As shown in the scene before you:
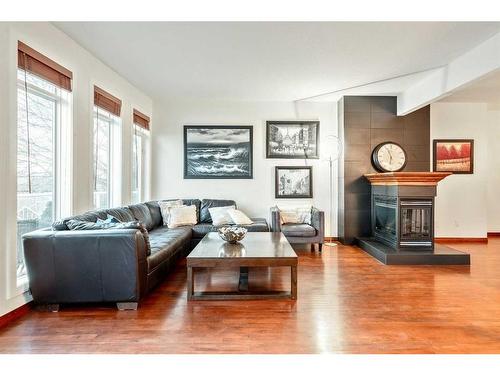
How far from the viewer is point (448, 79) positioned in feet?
13.4

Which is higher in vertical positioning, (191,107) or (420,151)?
(191,107)

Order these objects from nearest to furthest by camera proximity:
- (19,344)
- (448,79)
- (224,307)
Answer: (19,344)
(224,307)
(448,79)

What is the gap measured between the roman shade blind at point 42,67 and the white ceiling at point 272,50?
426 millimetres

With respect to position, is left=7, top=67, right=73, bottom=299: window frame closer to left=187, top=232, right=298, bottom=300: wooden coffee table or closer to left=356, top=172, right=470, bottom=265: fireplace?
left=187, top=232, right=298, bottom=300: wooden coffee table

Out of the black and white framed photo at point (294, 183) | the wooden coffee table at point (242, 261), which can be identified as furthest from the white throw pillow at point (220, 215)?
the wooden coffee table at point (242, 261)

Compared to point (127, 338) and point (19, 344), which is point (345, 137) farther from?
point (19, 344)

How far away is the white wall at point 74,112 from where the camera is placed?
97.7 inches

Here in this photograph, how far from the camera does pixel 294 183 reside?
19.7 feet

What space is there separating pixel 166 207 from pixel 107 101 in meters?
1.92

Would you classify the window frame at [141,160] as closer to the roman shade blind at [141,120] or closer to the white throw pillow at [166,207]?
the roman shade blind at [141,120]

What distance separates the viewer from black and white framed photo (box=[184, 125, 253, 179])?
600 cm

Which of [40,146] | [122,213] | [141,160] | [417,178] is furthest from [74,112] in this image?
[417,178]
